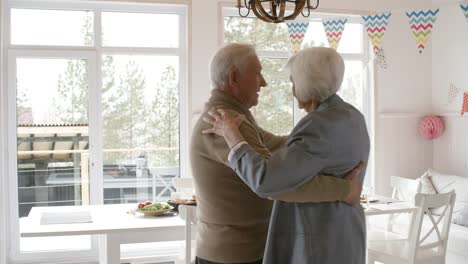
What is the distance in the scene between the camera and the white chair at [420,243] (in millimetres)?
3373

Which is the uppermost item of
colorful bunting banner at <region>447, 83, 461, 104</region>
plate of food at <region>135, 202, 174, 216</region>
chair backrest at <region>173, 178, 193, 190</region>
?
colorful bunting banner at <region>447, 83, 461, 104</region>

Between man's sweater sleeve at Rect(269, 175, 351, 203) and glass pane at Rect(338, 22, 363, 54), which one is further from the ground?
glass pane at Rect(338, 22, 363, 54)

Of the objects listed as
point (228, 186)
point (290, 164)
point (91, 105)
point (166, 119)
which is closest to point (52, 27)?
point (91, 105)

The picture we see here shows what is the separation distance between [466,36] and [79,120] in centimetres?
393

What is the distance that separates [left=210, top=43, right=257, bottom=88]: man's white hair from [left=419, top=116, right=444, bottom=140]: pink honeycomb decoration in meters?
4.48

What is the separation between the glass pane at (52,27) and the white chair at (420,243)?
3.24m

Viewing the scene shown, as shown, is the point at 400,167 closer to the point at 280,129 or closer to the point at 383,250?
the point at 280,129

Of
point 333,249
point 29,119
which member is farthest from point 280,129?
point 333,249

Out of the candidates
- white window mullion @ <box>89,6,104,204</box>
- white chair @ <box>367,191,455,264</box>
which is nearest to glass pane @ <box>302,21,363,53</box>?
white window mullion @ <box>89,6,104,204</box>

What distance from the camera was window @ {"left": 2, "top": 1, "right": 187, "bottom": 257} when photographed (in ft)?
16.7

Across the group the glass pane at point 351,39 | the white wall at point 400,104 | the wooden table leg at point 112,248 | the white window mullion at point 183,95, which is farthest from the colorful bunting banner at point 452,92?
the wooden table leg at point 112,248

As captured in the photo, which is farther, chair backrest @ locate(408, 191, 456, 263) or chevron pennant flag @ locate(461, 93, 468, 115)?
chevron pennant flag @ locate(461, 93, 468, 115)

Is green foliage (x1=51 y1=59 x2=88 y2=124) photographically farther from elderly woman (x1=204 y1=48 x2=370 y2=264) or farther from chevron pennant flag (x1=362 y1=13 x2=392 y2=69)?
elderly woman (x1=204 y1=48 x2=370 y2=264)

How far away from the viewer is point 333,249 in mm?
1627
